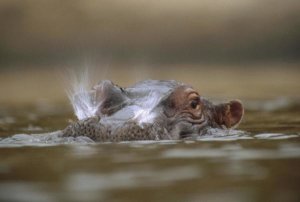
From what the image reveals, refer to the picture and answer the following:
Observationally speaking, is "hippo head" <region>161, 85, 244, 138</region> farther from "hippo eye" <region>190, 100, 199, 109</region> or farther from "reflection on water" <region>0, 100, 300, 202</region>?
"reflection on water" <region>0, 100, 300, 202</region>

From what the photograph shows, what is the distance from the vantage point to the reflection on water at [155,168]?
536cm

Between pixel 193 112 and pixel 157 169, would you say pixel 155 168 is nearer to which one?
pixel 157 169

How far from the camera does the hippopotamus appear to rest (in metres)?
8.27

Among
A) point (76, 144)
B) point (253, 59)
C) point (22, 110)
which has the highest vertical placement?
→ point (253, 59)

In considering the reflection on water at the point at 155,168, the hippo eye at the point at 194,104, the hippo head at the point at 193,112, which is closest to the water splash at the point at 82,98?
the reflection on water at the point at 155,168

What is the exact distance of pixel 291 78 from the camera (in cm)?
2327

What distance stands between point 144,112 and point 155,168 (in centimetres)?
222

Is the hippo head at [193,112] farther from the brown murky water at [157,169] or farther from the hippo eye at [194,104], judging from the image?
the brown murky water at [157,169]

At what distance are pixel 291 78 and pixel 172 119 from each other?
47.9ft

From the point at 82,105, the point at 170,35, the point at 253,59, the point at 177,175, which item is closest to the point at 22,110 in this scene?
the point at 82,105

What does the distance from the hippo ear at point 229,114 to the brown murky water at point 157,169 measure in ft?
1.34

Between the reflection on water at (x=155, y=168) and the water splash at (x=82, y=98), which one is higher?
the water splash at (x=82, y=98)

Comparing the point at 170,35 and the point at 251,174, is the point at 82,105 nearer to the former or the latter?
the point at 251,174

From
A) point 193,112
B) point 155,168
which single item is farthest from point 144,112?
point 155,168
